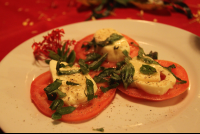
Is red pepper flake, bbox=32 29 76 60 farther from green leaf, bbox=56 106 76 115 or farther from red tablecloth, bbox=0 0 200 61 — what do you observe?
green leaf, bbox=56 106 76 115

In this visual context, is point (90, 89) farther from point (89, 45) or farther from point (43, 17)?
point (43, 17)

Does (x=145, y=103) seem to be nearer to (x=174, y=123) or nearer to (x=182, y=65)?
(x=174, y=123)

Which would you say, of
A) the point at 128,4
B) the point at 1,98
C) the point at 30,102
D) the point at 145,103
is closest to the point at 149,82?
the point at 145,103

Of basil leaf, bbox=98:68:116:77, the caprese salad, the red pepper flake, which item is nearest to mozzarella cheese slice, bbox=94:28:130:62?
the caprese salad

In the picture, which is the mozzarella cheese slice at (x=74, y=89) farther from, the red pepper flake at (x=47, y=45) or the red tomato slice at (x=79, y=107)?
the red pepper flake at (x=47, y=45)

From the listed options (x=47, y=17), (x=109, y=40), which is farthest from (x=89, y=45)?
(x=47, y=17)

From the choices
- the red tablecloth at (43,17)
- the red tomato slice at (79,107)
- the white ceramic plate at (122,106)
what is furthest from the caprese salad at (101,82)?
the red tablecloth at (43,17)
